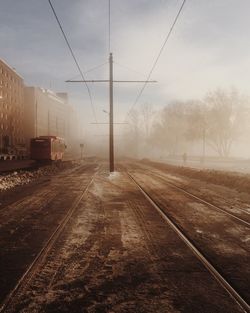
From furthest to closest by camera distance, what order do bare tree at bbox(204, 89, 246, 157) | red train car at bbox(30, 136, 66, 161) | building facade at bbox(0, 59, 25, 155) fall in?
building facade at bbox(0, 59, 25, 155)
bare tree at bbox(204, 89, 246, 157)
red train car at bbox(30, 136, 66, 161)

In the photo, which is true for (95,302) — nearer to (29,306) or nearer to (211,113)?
(29,306)

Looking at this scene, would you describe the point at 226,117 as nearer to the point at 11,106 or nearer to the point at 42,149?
the point at 42,149

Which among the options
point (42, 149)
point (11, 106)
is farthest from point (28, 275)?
point (11, 106)

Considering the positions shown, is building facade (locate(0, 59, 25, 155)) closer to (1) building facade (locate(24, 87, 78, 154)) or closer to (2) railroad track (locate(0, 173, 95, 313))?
(1) building facade (locate(24, 87, 78, 154))

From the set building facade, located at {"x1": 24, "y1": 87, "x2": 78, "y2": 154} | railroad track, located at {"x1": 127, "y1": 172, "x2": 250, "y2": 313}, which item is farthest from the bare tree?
railroad track, located at {"x1": 127, "y1": 172, "x2": 250, "y2": 313}

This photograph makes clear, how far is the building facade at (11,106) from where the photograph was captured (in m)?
83.6

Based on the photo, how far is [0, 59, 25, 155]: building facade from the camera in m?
83.6

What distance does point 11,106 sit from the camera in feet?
305

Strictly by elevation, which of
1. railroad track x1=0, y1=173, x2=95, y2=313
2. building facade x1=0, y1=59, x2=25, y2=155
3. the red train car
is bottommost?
railroad track x1=0, y1=173, x2=95, y2=313

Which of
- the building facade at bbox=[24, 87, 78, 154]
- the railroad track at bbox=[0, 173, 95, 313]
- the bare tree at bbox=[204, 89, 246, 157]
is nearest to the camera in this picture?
the railroad track at bbox=[0, 173, 95, 313]

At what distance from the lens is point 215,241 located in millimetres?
6773

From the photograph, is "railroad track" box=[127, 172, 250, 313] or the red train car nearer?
"railroad track" box=[127, 172, 250, 313]

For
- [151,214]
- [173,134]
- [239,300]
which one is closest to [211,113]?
[173,134]

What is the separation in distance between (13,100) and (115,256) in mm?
95284
